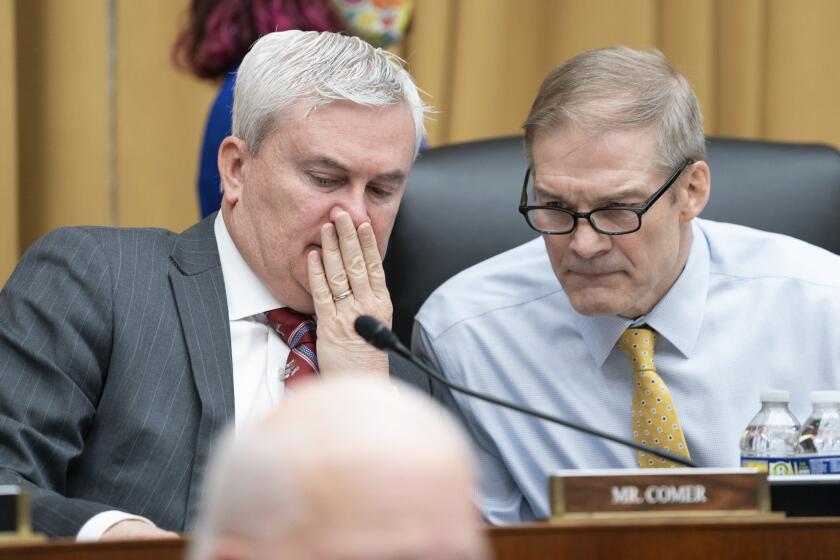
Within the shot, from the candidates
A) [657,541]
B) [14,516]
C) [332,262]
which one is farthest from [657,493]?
[332,262]

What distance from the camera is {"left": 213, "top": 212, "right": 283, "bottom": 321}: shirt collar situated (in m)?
1.85

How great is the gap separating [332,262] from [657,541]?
2.59ft

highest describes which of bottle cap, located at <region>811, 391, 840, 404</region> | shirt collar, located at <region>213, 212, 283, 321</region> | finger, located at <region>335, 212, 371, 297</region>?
finger, located at <region>335, 212, 371, 297</region>

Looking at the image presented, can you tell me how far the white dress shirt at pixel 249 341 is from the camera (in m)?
1.77

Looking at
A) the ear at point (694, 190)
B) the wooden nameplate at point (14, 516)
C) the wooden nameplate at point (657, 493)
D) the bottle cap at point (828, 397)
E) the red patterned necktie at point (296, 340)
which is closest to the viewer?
the wooden nameplate at point (14, 516)

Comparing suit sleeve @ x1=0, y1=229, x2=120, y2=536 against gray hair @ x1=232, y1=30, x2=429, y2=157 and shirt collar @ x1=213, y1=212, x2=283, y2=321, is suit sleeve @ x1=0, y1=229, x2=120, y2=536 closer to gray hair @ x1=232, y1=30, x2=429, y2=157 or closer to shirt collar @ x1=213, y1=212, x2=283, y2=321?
shirt collar @ x1=213, y1=212, x2=283, y2=321

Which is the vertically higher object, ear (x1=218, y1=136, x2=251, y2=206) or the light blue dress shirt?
ear (x1=218, y1=136, x2=251, y2=206)

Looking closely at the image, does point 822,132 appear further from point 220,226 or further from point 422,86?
point 220,226

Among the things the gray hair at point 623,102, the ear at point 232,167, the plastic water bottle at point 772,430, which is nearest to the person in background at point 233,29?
the ear at point 232,167

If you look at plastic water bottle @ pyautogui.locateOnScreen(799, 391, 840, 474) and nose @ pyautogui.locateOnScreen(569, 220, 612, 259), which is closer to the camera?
plastic water bottle @ pyautogui.locateOnScreen(799, 391, 840, 474)

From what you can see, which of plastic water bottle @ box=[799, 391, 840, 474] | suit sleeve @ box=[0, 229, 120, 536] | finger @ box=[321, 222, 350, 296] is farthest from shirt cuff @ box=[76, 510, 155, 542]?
plastic water bottle @ box=[799, 391, 840, 474]

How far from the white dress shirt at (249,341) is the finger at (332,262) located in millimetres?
98

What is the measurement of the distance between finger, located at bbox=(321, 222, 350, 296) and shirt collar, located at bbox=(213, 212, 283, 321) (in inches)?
3.9

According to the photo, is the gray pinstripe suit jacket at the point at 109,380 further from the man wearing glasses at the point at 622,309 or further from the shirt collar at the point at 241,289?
the man wearing glasses at the point at 622,309
